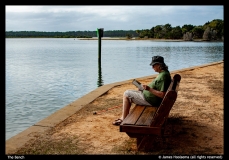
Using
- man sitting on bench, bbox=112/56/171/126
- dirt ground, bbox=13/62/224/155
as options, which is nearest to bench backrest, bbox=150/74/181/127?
dirt ground, bbox=13/62/224/155

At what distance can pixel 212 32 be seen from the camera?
12838cm

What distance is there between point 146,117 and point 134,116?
21 cm

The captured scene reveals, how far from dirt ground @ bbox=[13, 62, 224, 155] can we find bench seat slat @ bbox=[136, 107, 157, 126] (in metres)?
0.51

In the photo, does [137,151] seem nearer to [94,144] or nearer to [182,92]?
[94,144]

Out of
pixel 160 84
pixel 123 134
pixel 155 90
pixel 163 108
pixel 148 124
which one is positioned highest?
pixel 160 84

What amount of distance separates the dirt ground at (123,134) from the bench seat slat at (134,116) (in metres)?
0.52

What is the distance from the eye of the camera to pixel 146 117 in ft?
16.8

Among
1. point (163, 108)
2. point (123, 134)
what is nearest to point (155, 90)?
point (163, 108)

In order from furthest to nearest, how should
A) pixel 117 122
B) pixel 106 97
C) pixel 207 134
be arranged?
1. pixel 106 97
2. pixel 117 122
3. pixel 207 134

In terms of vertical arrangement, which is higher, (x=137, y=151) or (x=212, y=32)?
(x=212, y=32)

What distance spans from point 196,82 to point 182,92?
2228mm

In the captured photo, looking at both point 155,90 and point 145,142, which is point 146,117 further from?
point 155,90
